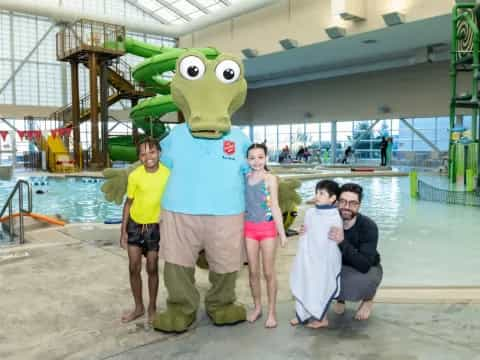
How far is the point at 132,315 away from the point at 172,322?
0.37 m

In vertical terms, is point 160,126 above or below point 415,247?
above

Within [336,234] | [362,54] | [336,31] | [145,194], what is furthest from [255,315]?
[362,54]

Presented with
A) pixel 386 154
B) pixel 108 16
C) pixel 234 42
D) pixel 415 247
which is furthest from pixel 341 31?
pixel 415 247

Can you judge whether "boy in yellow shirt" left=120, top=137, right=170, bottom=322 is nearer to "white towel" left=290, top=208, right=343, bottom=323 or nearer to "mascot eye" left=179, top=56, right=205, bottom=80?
"mascot eye" left=179, top=56, right=205, bottom=80

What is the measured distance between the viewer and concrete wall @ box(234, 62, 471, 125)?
72.7 ft

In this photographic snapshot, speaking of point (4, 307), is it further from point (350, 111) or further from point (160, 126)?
point (350, 111)

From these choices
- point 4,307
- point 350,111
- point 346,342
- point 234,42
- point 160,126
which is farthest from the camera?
point 350,111

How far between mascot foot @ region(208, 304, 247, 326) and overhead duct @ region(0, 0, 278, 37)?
1775cm

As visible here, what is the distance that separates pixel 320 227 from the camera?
2.85 meters

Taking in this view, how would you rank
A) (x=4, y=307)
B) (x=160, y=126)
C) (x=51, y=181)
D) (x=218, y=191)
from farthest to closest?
(x=160, y=126) → (x=51, y=181) → (x=4, y=307) → (x=218, y=191)

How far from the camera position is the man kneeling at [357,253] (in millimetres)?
2938

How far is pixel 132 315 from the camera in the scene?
10.1ft

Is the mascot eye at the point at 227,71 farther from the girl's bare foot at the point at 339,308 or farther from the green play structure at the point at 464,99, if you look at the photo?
the green play structure at the point at 464,99

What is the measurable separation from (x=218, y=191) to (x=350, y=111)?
2387 cm
